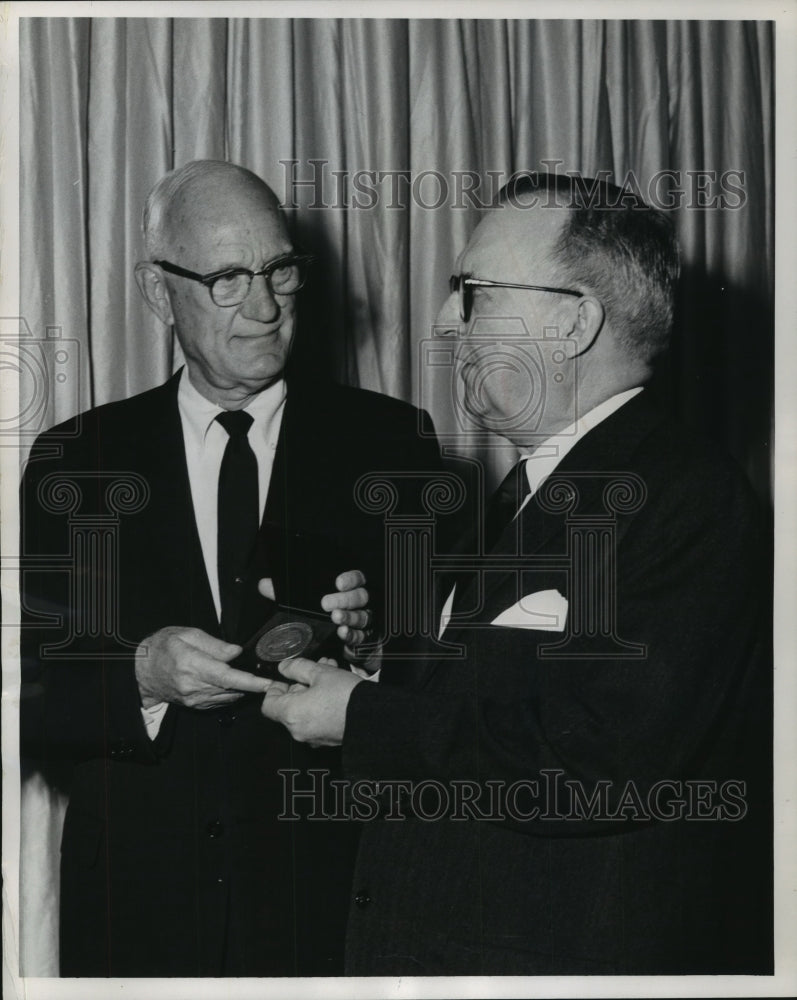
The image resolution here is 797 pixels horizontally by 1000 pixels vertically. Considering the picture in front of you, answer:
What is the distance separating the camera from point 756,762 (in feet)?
5.78

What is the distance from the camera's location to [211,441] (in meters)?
1.74

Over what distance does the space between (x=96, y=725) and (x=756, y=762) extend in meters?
1.11

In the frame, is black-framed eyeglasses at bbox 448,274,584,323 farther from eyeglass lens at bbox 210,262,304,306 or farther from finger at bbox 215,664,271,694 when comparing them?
finger at bbox 215,664,271,694

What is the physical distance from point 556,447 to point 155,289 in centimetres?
71

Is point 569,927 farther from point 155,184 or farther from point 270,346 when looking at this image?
point 155,184

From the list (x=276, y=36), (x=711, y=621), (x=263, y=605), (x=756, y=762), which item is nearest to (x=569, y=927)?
(x=756, y=762)

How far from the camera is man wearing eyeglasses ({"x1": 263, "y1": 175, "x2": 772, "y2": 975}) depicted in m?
1.67

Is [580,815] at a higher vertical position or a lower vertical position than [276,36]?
lower

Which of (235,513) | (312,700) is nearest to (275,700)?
(312,700)

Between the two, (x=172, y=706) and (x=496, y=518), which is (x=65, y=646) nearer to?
(x=172, y=706)

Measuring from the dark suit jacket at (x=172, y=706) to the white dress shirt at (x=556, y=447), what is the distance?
156 mm

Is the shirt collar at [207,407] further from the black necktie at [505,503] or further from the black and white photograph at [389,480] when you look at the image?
the black necktie at [505,503]

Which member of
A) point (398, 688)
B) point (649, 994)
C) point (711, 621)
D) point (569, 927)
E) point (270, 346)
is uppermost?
point (270, 346)

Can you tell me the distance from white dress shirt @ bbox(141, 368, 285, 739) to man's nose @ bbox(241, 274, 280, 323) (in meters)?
0.11
